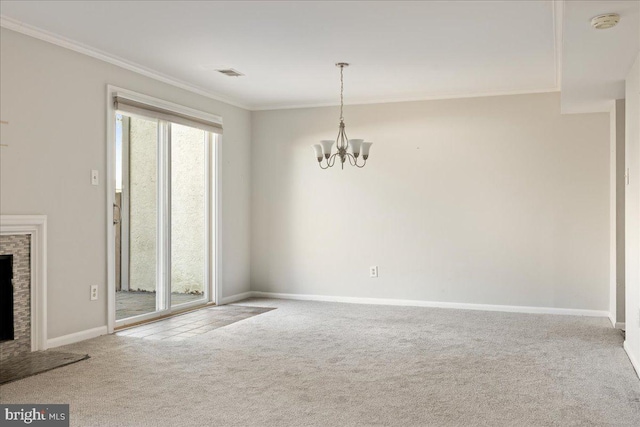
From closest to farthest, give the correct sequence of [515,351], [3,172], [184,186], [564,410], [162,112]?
[564,410], [3,172], [515,351], [162,112], [184,186]

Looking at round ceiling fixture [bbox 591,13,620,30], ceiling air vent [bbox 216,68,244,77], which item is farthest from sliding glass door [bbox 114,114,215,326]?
round ceiling fixture [bbox 591,13,620,30]

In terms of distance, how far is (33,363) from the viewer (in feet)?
12.8

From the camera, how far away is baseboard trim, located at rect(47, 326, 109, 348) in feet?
14.4

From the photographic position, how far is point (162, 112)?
5.60 metres

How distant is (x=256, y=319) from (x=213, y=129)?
7.32ft

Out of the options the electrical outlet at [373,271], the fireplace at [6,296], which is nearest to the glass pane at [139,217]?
the fireplace at [6,296]

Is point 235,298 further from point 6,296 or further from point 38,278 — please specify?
point 6,296

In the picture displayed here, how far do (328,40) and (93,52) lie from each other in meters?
1.97

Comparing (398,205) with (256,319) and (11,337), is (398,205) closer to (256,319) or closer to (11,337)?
(256,319)

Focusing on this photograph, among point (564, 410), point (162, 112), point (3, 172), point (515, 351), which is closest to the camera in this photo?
point (564, 410)

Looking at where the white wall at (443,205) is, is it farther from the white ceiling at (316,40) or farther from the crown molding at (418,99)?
the white ceiling at (316,40)

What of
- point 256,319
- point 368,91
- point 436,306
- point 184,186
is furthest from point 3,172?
point 436,306

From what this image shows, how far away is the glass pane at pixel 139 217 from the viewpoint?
17.4 ft

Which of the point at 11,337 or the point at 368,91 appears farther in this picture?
the point at 368,91
